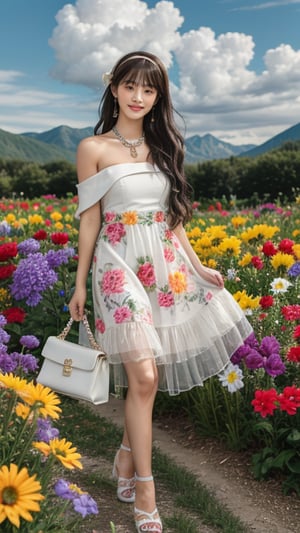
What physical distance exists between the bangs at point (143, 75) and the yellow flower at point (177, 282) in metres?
0.84

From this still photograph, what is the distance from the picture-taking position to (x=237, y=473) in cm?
354

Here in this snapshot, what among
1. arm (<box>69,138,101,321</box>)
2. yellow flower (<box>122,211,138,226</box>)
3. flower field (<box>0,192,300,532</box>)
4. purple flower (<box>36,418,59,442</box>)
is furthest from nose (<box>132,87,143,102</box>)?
purple flower (<box>36,418,59,442</box>)

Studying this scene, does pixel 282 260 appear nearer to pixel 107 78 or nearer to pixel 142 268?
pixel 142 268

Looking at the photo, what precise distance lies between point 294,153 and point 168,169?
A: 53.4ft

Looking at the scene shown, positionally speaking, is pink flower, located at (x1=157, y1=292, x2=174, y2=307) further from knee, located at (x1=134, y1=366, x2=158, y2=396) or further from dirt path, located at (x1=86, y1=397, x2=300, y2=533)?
dirt path, located at (x1=86, y1=397, x2=300, y2=533)

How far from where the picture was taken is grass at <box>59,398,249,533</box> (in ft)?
9.99

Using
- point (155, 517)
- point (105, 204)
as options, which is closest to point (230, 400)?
point (155, 517)

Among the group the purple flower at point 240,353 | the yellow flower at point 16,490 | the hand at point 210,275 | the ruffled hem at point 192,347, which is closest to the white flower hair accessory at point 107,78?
the hand at point 210,275

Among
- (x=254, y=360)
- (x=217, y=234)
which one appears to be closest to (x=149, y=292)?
(x=254, y=360)

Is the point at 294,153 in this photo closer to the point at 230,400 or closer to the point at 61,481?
the point at 230,400

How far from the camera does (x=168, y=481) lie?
345cm

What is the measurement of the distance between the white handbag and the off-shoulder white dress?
81 millimetres

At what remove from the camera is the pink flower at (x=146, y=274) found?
3.03 meters

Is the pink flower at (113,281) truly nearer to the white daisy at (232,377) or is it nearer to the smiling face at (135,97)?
the smiling face at (135,97)
